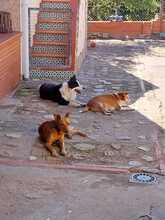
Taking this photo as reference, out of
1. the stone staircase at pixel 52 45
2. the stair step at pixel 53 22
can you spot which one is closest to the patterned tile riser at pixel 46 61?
the stone staircase at pixel 52 45

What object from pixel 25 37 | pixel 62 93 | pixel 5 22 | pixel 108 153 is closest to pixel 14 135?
pixel 108 153

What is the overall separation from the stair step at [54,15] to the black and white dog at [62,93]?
130 inches

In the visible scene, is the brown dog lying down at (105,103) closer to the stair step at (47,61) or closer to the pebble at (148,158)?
the pebble at (148,158)

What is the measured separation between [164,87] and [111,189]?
5398 millimetres

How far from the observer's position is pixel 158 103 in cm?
866

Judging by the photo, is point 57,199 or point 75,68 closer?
point 57,199

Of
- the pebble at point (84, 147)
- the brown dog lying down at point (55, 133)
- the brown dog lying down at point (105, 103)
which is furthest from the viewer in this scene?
the brown dog lying down at point (105, 103)

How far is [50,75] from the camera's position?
34.3 ft

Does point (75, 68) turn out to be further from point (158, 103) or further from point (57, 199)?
point (57, 199)

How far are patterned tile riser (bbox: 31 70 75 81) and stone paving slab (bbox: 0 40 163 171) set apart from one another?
1.17 feet

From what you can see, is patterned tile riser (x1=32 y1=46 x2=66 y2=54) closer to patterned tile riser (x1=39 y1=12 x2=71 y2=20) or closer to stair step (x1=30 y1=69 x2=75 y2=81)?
stair step (x1=30 y1=69 x2=75 y2=81)

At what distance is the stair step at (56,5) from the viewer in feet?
38.4

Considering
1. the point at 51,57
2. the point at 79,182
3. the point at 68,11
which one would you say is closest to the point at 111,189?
the point at 79,182

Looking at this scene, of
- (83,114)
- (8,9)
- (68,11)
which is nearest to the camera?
(83,114)
